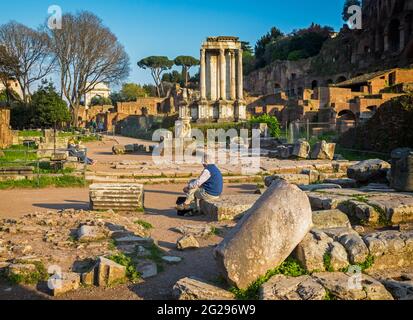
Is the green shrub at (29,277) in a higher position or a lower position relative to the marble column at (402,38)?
lower

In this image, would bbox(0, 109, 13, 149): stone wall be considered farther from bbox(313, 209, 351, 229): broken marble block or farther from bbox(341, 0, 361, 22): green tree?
bbox(341, 0, 361, 22): green tree

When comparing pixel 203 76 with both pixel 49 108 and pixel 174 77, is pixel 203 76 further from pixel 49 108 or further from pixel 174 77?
pixel 174 77

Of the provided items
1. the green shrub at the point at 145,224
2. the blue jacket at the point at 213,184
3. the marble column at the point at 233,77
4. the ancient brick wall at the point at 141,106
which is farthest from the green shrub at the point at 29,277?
the ancient brick wall at the point at 141,106

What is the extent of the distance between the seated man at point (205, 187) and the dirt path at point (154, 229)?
46cm

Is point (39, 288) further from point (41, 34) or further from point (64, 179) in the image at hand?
point (41, 34)

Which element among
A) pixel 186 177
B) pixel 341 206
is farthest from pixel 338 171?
pixel 341 206

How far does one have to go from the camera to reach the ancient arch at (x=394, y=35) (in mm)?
51972

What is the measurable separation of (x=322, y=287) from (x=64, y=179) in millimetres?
→ 11647

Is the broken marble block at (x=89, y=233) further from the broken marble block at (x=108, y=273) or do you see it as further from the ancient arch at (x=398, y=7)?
the ancient arch at (x=398, y=7)

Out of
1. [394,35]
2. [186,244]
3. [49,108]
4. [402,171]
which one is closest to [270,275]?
[186,244]

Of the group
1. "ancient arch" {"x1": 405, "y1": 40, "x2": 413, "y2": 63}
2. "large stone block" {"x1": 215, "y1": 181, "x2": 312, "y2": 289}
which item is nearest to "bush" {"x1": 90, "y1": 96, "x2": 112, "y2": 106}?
"ancient arch" {"x1": 405, "y1": 40, "x2": 413, "y2": 63}

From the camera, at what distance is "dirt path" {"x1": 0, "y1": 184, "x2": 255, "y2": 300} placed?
5.00 metres

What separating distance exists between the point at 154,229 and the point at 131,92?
87582 mm
